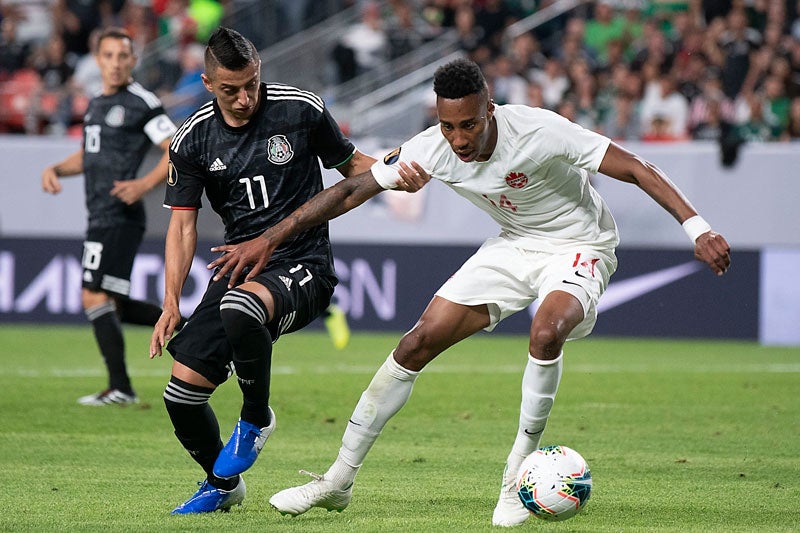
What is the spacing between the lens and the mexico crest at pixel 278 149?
219 inches

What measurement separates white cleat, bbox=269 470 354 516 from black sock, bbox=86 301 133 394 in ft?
12.1

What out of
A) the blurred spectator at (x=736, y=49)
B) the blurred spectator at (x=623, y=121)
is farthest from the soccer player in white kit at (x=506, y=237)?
the blurred spectator at (x=736, y=49)

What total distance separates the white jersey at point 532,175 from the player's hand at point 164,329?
108 cm

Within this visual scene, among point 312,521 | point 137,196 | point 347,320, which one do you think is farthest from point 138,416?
point 347,320

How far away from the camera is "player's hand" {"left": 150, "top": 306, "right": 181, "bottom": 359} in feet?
17.2

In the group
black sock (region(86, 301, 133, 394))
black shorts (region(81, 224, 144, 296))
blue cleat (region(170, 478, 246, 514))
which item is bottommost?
black sock (region(86, 301, 133, 394))

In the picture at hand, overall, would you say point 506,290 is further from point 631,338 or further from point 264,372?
point 631,338

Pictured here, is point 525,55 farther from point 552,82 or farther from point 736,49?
point 736,49

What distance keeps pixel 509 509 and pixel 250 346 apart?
4.19 ft

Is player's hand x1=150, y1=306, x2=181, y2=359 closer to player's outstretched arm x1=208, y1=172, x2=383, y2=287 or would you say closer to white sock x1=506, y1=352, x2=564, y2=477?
player's outstretched arm x1=208, y1=172, x2=383, y2=287

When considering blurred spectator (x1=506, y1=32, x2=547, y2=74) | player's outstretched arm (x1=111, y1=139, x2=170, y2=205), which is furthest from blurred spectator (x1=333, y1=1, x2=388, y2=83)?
player's outstretched arm (x1=111, y1=139, x2=170, y2=205)

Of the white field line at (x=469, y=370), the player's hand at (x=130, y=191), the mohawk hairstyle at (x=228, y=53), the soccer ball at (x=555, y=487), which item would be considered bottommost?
the white field line at (x=469, y=370)

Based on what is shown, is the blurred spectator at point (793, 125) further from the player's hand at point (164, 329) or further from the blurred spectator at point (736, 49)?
the player's hand at point (164, 329)

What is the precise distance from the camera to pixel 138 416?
330 inches
